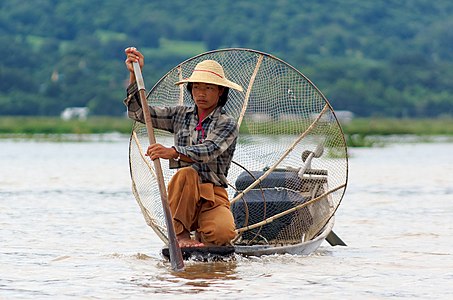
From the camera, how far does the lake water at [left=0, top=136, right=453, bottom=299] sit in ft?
25.9

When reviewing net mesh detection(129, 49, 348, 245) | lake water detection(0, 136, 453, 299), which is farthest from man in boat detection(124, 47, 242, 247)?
net mesh detection(129, 49, 348, 245)

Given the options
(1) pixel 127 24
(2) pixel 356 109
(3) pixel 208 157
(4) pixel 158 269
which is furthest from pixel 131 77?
(1) pixel 127 24

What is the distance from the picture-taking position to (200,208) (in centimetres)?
850

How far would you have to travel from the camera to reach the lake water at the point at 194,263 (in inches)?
311

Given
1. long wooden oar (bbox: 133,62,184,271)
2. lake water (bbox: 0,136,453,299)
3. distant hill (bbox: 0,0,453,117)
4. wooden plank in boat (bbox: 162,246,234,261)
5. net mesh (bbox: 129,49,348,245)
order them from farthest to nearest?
distant hill (bbox: 0,0,453,117)
net mesh (bbox: 129,49,348,245)
wooden plank in boat (bbox: 162,246,234,261)
long wooden oar (bbox: 133,62,184,271)
lake water (bbox: 0,136,453,299)

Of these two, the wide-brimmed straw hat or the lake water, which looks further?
the wide-brimmed straw hat

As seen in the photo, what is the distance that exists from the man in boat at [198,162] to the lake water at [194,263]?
291 mm

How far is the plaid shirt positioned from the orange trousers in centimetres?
9

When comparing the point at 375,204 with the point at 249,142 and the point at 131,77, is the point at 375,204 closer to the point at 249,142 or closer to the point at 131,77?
the point at 249,142

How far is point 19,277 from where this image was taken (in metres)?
8.38

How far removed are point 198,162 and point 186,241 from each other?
0.63m

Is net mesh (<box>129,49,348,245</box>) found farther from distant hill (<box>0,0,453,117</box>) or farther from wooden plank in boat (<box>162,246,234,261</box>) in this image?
distant hill (<box>0,0,453,117</box>)

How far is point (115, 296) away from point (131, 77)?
65.2 inches

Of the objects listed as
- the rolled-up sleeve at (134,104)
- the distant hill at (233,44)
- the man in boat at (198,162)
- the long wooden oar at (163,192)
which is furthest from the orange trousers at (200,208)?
the distant hill at (233,44)
